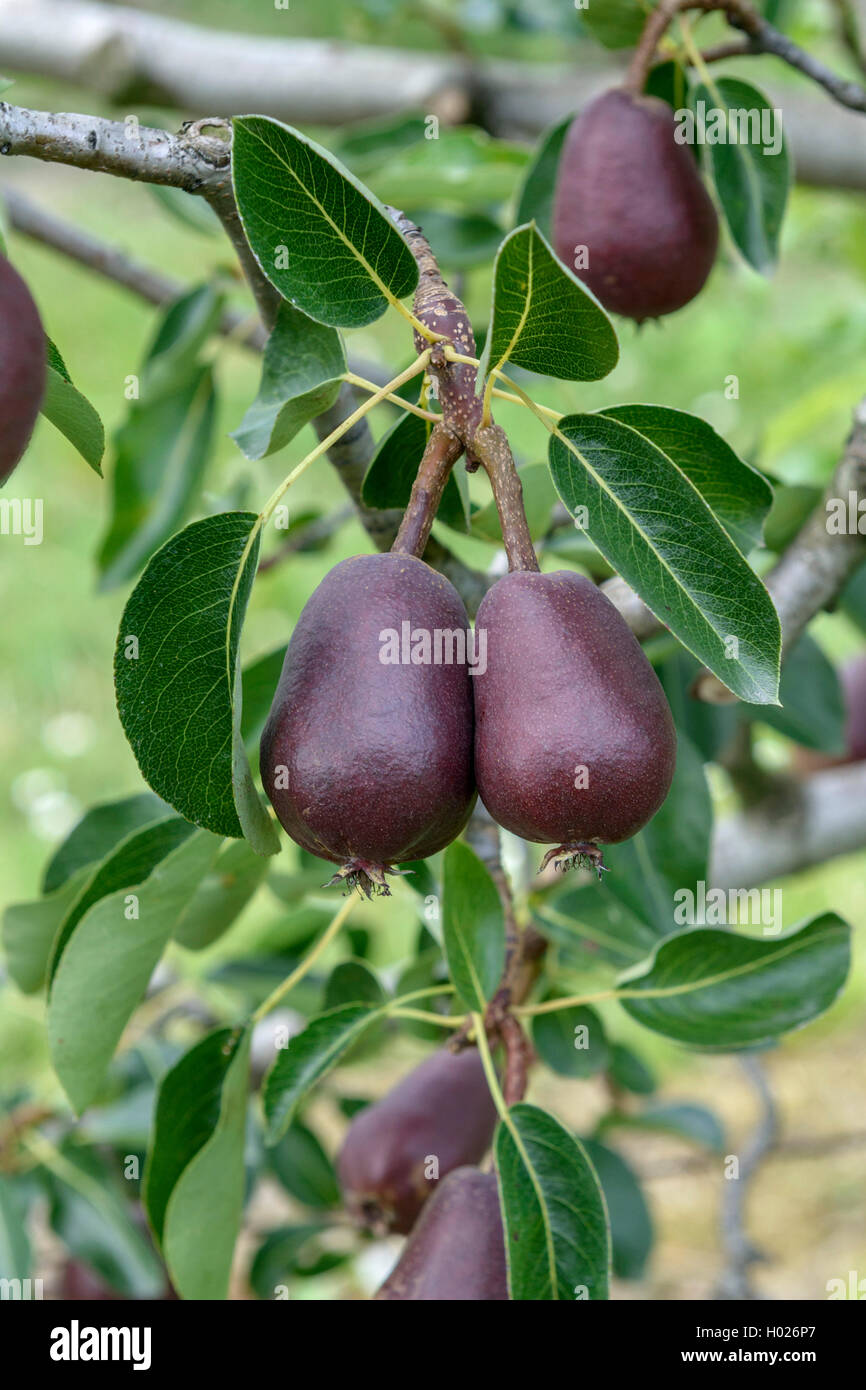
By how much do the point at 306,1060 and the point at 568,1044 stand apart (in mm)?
278

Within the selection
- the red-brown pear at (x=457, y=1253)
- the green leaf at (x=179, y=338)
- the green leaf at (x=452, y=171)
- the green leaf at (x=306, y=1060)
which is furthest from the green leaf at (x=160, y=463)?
the red-brown pear at (x=457, y=1253)

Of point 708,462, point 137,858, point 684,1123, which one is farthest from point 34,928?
point 684,1123

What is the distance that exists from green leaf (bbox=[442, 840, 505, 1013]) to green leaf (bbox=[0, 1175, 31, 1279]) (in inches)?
21.9

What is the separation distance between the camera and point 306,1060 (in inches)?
26.7

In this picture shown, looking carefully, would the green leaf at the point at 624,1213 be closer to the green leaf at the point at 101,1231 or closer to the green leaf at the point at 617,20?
the green leaf at the point at 101,1231

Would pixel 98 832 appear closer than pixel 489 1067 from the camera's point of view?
No

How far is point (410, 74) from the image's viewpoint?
1.49 meters

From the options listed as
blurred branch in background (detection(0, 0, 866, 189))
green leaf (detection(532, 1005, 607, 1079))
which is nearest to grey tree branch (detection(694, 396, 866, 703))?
green leaf (detection(532, 1005, 607, 1079))

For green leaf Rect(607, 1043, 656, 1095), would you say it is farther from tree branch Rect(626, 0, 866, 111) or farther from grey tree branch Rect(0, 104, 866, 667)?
tree branch Rect(626, 0, 866, 111)

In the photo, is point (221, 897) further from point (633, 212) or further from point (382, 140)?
point (382, 140)

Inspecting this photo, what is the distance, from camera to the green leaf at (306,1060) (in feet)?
2.18

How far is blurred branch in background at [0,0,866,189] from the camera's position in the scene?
1.47 m
